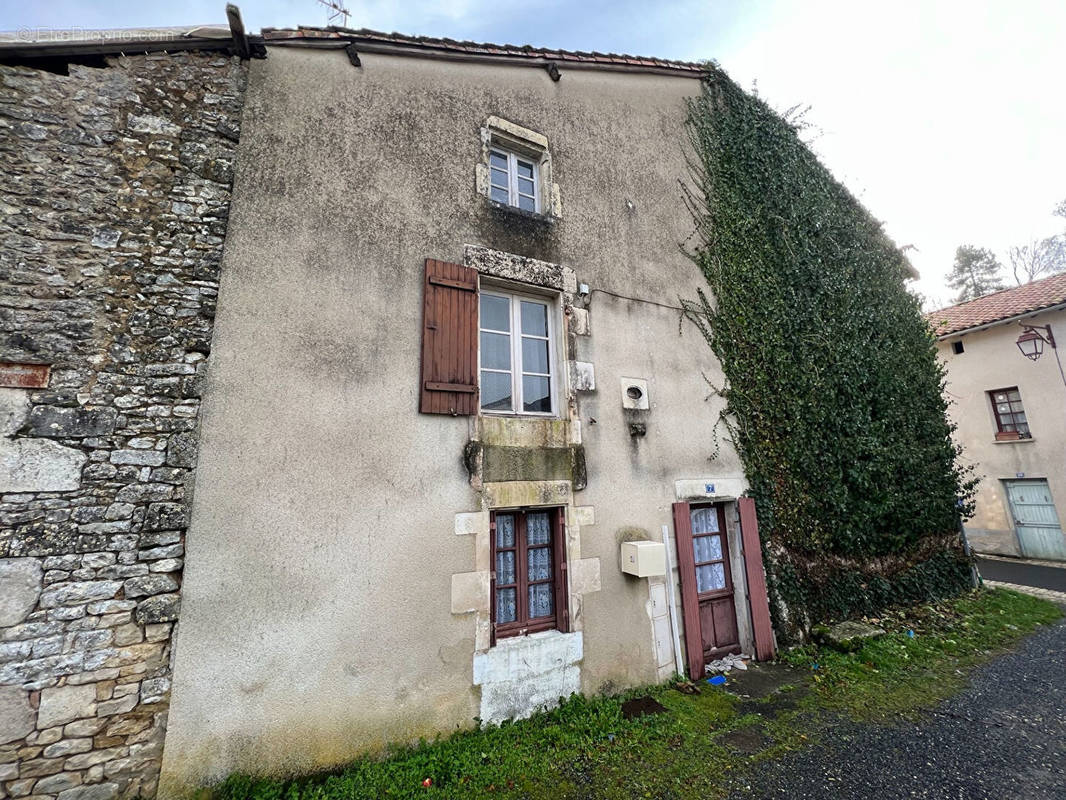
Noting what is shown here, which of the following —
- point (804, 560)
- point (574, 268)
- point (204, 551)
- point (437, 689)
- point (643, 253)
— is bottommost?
point (437, 689)

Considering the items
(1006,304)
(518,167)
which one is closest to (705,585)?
(518,167)

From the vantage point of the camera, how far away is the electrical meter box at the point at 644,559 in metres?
4.17

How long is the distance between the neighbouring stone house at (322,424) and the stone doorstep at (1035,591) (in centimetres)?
583

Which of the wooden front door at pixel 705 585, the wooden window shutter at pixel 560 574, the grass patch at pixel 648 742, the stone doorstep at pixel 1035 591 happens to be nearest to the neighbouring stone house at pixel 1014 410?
the stone doorstep at pixel 1035 591

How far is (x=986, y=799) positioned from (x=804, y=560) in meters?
2.79

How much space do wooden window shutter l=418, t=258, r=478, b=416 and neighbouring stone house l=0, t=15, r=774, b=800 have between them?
0.03 meters

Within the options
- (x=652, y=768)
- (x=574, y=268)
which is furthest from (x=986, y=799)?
(x=574, y=268)

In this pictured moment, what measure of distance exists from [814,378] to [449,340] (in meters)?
5.02

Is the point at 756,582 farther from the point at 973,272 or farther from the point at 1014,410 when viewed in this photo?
the point at 973,272

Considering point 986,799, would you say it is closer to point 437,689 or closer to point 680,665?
point 680,665

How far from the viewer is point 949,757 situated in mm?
3248

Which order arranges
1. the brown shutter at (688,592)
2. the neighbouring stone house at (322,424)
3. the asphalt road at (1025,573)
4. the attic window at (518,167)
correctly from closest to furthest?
the neighbouring stone house at (322,424) → the brown shutter at (688,592) → the attic window at (518,167) → the asphalt road at (1025,573)

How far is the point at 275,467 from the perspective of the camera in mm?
3238

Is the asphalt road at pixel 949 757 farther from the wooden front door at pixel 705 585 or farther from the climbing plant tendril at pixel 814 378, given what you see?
the climbing plant tendril at pixel 814 378
